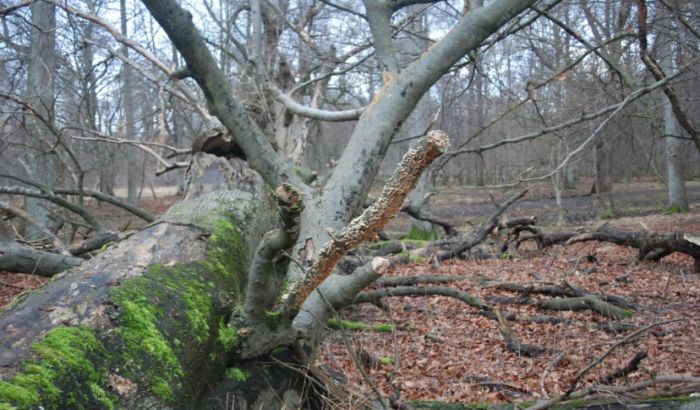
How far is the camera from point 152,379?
6.99ft

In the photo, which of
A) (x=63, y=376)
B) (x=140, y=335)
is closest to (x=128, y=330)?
(x=140, y=335)

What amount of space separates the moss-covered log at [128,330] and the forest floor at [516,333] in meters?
0.68

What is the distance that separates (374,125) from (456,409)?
214 centimetres

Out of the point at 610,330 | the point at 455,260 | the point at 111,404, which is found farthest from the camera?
the point at 455,260

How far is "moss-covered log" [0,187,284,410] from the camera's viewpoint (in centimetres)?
189

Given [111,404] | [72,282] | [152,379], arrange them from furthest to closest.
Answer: [72,282]
[152,379]
[111,404]

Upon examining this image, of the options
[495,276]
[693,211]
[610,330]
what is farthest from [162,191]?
[610,330]

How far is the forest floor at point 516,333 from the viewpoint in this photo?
12.4 ft

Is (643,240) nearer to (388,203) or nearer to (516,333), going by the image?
(516,333)

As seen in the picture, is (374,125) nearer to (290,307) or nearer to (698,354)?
(290,307)

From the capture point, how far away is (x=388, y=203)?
2094mm

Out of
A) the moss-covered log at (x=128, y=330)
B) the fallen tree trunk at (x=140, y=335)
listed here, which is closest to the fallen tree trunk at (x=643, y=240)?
the fallen tree trunk at (x=140, y=335)

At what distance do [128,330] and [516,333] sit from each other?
379cm

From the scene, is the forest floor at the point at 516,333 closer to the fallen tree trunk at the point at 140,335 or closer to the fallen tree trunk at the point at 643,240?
the fallen tree trunk at the point at 643,240
